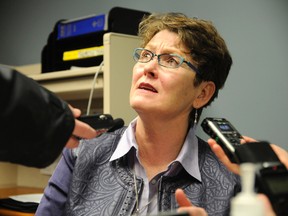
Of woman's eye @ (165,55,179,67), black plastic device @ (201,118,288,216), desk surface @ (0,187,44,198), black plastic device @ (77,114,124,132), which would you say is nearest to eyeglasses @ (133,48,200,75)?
woman's eye @ (165,55,179,67)

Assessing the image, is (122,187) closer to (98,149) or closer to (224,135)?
(98,149)

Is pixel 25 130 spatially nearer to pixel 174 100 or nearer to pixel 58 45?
pixel 174 100

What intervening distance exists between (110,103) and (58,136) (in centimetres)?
99

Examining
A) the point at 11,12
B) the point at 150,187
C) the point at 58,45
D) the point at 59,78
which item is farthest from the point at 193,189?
the point at 11,12

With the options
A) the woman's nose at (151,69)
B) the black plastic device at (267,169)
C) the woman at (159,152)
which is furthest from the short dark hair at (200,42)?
the black plastic device at (267,169)

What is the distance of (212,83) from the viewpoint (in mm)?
1483

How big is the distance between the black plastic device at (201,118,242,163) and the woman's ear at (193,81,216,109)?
409 mm

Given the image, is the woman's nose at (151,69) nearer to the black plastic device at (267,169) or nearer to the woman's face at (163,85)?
the woman's face at (163,85)

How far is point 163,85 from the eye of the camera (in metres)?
1.33

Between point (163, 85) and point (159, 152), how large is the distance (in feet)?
0.75

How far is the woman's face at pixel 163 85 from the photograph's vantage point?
4.29 ft

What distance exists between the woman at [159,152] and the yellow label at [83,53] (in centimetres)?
58

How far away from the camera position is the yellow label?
6.58 feet

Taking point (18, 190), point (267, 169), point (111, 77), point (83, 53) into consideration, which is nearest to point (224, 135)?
point (267, 169)
